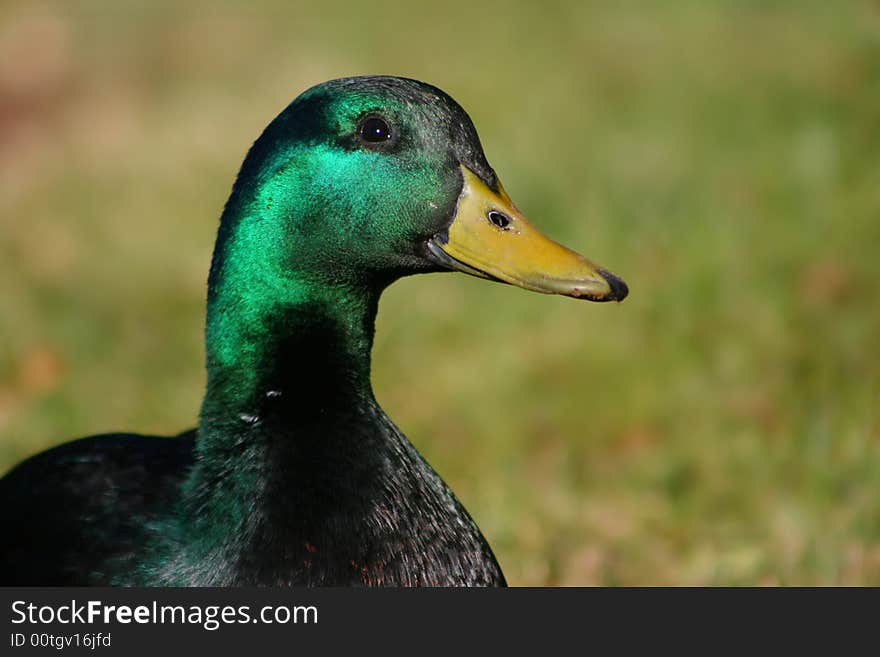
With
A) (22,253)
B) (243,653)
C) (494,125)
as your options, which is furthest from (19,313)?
(243,653)

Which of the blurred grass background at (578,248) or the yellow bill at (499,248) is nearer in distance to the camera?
the yellow bill at (499,248)

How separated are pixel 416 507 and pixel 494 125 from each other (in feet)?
14.7

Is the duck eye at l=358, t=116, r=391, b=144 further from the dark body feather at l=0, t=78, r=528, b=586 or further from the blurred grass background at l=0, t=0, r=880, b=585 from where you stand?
the blurred grass background at l=0, t=0, r=880, b=585

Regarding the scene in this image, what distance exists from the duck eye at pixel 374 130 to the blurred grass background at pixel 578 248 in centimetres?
181

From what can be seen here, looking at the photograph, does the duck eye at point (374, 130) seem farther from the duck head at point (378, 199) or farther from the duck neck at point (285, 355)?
the duck neck at point (285, 355)

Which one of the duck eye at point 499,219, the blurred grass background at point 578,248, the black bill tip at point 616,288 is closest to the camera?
the black bill tip at point 616,288

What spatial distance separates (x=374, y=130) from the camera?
8.42 ft

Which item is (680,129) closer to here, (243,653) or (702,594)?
(702,594)

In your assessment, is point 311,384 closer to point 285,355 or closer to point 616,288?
Answer: point 285,355

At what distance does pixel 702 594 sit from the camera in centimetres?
318

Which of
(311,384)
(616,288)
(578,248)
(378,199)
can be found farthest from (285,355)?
(578,248)

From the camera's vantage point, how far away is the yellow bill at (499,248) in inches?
101

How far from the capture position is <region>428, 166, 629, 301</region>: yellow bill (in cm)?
256

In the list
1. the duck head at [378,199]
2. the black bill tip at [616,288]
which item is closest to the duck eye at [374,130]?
the duck head at [378,199]
